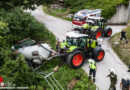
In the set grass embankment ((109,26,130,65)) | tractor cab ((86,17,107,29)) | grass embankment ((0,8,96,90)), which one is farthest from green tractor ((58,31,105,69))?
tractor cab ((86,17,107,29))

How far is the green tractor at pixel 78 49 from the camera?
8.14m

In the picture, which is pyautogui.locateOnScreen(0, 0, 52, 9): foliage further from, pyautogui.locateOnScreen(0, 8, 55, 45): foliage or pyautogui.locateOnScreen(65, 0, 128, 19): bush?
pyautogui.locateOnScreen(65, 0, 128, 19): bush

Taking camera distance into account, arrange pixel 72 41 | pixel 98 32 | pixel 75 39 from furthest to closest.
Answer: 1. pixel 98 32
2. pixel 72 41
3. pixel 75 39

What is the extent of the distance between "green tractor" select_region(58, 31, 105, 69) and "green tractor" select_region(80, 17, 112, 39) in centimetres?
350

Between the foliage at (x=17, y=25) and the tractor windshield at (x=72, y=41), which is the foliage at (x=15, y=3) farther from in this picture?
the tractor windshield at (x=72, y=41)

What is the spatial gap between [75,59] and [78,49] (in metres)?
0.63

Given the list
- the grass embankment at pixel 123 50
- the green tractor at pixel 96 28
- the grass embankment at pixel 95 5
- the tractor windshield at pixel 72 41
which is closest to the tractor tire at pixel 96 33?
the green tractor at pixel 96 28

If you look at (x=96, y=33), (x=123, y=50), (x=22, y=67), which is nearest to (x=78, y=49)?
(x=22, y=67)

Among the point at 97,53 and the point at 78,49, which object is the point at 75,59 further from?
the point at 97,53

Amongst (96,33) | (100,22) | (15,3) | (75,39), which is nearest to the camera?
(75,39)

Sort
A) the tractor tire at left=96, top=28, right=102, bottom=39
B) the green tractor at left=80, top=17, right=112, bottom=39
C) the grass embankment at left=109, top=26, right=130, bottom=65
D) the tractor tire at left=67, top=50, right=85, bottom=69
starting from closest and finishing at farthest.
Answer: the tractor tire at left=67, top=50, right=85, bottom=69, the grass embankment at left=109, top=26, right=130, bottom=65, the green tractor at left=80, top=17, right=112, bottom=39, the tractor tire at left=96, top=28, right=102, bottom=39

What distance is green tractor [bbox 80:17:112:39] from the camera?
1266cm

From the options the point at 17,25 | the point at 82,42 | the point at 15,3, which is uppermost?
the point at 15,3

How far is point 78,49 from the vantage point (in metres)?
8.41
